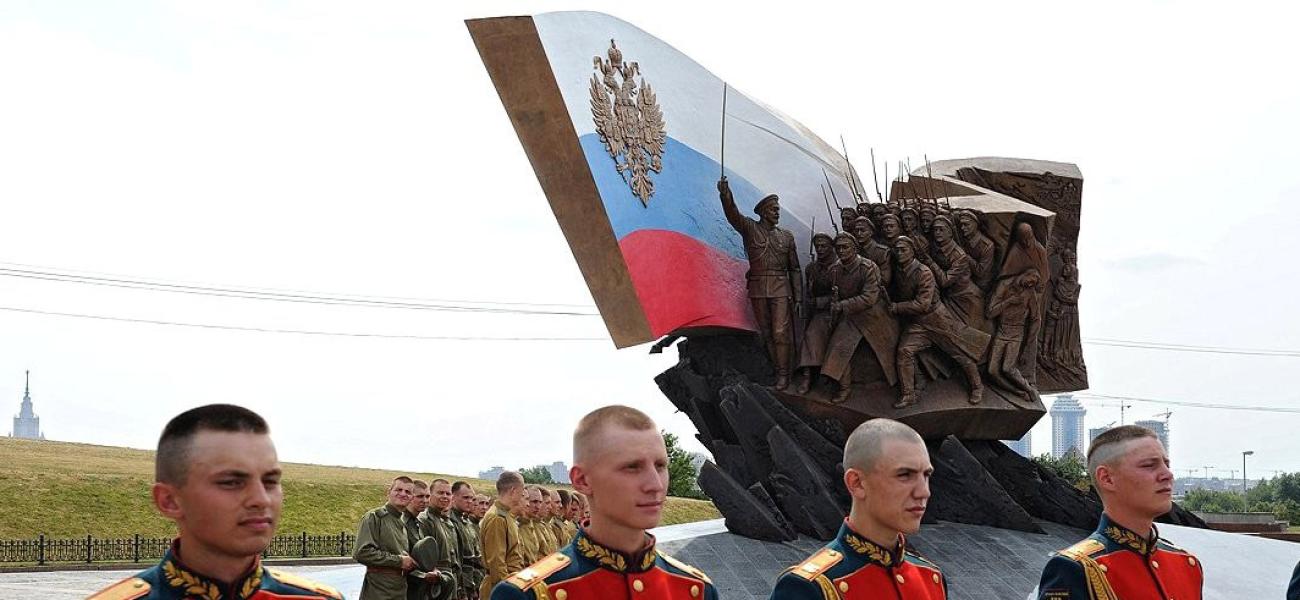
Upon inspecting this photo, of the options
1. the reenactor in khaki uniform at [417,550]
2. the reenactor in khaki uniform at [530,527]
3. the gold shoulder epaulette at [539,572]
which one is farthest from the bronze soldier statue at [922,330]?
the gold shoulder epaulette at [539,572]

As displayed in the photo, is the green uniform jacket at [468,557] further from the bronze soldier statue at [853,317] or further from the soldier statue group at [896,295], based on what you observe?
the bronze soldier statue at [853,317]

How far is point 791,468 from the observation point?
522 inches

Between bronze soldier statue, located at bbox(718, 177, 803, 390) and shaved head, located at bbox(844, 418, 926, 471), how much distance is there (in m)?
9.90

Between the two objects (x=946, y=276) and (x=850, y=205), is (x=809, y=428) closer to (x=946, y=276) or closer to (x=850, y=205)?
(x=946, y=276)

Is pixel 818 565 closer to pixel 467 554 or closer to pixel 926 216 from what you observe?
pixel 467 554

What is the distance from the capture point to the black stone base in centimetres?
1308

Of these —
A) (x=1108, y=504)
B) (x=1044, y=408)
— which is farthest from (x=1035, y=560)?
(x=1108, y=504)

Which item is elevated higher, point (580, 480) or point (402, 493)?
point (580, 480)

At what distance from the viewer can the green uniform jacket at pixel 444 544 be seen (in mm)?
9977

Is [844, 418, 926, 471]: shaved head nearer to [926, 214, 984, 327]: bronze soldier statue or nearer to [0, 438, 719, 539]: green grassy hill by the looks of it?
[926, 214, 984, 327]: bronze soldier statue

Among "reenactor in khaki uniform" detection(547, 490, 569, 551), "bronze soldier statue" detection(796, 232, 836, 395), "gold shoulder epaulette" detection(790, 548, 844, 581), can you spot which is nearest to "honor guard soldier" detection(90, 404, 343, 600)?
"gold shoulder epaulette" detection(790, 548, 844, 581)

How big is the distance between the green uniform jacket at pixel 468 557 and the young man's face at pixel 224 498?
781 centimetres

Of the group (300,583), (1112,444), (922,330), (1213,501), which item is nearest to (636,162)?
(922,330)

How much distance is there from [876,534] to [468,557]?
7.17m
